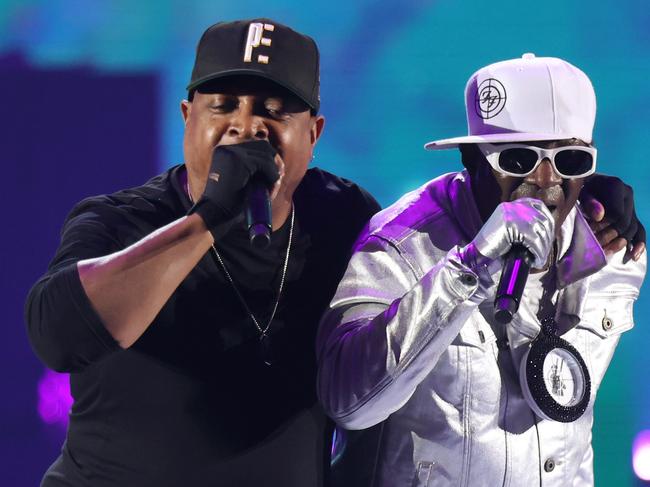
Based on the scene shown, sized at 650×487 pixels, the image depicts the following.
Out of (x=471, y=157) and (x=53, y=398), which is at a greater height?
(x=471, y=157)

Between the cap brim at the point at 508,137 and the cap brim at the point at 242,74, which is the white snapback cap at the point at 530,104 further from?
the cap brim at the point at 242,74

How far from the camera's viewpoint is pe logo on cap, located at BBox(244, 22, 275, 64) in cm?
182

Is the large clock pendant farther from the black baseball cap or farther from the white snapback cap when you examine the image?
the black baseball cap

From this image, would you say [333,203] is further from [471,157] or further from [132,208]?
[132,208]

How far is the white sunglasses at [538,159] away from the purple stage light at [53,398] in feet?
5.56

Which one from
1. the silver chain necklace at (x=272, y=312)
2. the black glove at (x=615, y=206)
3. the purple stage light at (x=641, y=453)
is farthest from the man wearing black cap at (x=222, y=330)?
the purple stage light at (x=641, y=453)

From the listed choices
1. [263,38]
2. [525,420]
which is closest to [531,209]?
[525,420]

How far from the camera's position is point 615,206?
211 cm

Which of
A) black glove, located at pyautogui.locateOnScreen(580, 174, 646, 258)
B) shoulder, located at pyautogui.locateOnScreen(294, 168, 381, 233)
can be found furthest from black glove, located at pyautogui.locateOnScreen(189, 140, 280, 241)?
black glove, located at pyautogui.locateOnScreen(580, 174, 646, 258)

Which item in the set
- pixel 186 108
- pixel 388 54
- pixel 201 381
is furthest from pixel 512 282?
pixel 388 54

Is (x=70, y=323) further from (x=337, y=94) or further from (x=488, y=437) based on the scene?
(x=337, y=94)

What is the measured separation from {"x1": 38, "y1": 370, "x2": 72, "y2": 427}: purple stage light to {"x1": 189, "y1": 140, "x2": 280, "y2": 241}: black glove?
162 cm

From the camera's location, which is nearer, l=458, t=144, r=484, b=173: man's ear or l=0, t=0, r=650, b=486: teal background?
l=458, t=144, r=484, b=173: man's ear

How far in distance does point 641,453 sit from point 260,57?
2045mm
